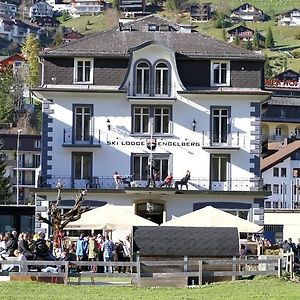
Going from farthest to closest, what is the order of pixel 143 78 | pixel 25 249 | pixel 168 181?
pixel 143 78 < pixel 168 181 < pixel 25 249

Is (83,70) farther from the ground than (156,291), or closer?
farther from the ground

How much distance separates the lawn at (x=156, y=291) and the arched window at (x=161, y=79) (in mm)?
24559

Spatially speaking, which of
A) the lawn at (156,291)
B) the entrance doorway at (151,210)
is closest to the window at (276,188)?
the entrance doorway at (151,210)

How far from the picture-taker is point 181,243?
40.5 meters

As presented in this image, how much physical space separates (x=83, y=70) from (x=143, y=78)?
9.26 feet

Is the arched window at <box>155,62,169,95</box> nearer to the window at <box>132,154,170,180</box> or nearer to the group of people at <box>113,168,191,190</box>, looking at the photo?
the window at <box>132,154,170,180</box>

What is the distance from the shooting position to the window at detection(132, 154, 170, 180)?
2397 inches

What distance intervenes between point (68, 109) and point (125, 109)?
264 cm

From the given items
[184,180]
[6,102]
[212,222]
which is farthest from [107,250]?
[6,102]

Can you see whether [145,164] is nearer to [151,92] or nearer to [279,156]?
[151,92]

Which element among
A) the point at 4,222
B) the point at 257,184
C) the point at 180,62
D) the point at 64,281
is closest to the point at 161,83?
the point at 180,62

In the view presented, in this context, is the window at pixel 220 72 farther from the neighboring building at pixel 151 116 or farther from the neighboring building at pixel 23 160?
the neighboring building at pixel 23 160

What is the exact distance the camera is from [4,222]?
226ft

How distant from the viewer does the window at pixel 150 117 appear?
6128cm
